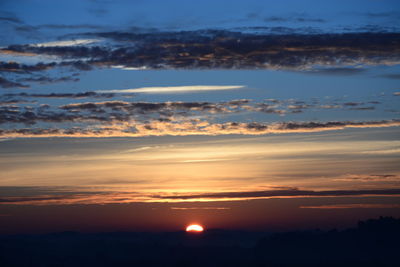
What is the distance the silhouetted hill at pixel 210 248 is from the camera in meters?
115

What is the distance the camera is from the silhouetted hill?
115438 millimetres

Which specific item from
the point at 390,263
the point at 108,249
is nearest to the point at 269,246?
the point at 390,263

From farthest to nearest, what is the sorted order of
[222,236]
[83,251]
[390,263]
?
[83,251]
[222,236]
[390,263]

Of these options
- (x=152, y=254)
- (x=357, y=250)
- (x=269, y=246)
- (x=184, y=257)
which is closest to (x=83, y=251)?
(x=152, y=254)

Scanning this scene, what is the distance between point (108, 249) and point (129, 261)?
6.18 metres

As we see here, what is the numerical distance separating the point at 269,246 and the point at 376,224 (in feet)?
79.9

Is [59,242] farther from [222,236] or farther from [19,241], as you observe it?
[222,236]

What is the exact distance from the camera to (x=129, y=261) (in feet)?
399

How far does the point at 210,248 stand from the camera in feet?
387

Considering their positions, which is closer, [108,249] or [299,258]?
[299,258]

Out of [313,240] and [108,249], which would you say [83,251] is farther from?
[313,240]

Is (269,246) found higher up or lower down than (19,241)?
lower down

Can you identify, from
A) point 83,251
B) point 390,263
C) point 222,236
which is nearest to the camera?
point 390,263

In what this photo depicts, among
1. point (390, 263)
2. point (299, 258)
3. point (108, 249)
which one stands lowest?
point (390, 263)
